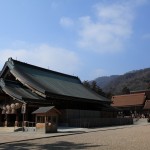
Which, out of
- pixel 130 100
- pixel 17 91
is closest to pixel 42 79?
pixel 17 91

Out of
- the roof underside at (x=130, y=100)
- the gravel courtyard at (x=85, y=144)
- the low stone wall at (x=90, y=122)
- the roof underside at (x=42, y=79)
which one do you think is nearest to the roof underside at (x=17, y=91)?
the roof underside at (x=42, y=79)

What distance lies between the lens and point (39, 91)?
111ft

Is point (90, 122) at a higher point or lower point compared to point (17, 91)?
lower

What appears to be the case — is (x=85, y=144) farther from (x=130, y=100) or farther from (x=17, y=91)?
(x=130, y=100)

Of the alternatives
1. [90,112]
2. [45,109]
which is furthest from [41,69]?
[45,109]

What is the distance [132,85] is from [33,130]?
520 ft

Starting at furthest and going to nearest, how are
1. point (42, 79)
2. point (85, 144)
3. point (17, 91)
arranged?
point (42, 79) < point (17, 91) < point (85, 144)

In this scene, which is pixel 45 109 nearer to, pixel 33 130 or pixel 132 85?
pixel 33 130

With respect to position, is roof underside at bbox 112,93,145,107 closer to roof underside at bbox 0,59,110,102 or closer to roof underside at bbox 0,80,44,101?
roof underside at bbox 0,59,110,102

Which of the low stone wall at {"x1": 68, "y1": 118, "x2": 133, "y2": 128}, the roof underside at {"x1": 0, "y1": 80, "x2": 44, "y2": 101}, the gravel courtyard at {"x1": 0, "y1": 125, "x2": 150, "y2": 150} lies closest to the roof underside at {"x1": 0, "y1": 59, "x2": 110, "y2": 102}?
the roof underside at {"x1": 0, "y1": 80, "x2": 44, "y2": 101}

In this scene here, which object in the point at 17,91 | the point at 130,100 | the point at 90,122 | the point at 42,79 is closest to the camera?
the point at 17,91

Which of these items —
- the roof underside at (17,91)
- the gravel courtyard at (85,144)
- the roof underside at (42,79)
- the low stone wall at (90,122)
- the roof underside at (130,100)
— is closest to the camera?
the gravel courtyard at (85,144)

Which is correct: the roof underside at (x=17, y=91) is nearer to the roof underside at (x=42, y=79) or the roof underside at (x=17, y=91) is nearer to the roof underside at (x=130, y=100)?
the roof underside at (x=42, y=79)

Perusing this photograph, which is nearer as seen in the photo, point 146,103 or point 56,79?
point 56,79
